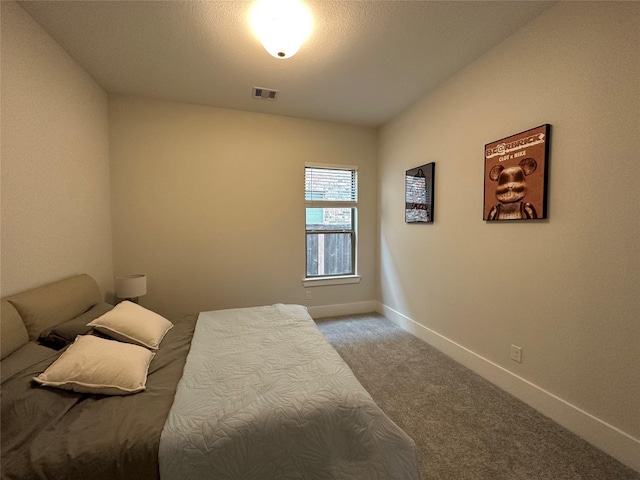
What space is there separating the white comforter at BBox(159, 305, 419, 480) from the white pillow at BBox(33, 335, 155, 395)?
0.23m

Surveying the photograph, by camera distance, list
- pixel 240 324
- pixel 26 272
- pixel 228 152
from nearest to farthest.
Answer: pixel 26 272, pixel 240 324, pixel 228 152

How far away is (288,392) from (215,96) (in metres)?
3.01

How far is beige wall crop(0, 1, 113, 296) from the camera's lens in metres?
1.60

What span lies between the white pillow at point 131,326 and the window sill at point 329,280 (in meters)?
2.01

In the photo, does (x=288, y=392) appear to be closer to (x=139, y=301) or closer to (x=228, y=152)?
(x=139, y=301)

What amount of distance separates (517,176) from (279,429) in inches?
88.4

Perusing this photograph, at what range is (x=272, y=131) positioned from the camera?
3.37 m

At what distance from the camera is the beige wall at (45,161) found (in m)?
1.60

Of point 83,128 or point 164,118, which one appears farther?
point 164,118

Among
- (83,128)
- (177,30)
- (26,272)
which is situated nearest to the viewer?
(26,272)

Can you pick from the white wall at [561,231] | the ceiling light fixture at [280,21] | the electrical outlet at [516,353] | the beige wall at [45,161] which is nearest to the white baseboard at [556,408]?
the white wall at [561,231]

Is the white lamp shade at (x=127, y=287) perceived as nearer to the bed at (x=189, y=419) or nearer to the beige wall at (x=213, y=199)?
the beige wall at (x=213, y=199)

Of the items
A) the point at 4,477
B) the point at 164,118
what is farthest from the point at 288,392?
the point at 164,118

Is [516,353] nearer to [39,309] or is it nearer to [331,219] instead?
[331,219]
